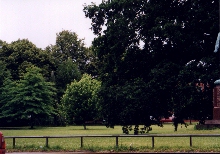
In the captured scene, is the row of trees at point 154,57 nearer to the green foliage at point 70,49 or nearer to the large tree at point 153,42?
the large tree at point 153,42

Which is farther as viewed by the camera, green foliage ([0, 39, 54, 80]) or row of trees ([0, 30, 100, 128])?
green foliage ([0, 39, 54, 80])

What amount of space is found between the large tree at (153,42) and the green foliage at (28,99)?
1434 inches

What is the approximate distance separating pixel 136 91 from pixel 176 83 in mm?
2214

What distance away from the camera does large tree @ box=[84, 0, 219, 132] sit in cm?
2402

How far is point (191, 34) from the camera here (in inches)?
958

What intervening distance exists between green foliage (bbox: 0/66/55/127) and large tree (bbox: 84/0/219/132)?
36435mm

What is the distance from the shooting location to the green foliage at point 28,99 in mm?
62812

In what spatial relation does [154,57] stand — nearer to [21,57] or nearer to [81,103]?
[81,103]

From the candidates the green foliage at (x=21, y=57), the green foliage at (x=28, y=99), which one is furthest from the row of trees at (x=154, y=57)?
the green foliage at (x=21, y=57)

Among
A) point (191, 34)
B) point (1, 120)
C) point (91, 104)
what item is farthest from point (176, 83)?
point (1, 120)

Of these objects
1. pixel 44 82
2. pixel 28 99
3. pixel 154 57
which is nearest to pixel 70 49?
pixel 44 82

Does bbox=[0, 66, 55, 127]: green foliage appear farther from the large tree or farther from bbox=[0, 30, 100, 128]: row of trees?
the large tree

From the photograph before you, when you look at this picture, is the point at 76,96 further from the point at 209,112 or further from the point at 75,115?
the point at 209,112

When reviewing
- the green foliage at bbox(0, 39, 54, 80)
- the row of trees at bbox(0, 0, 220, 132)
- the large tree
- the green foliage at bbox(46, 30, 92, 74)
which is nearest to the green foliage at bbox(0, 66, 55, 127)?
the green foliage at bbox(0, 39, 54, 80)
